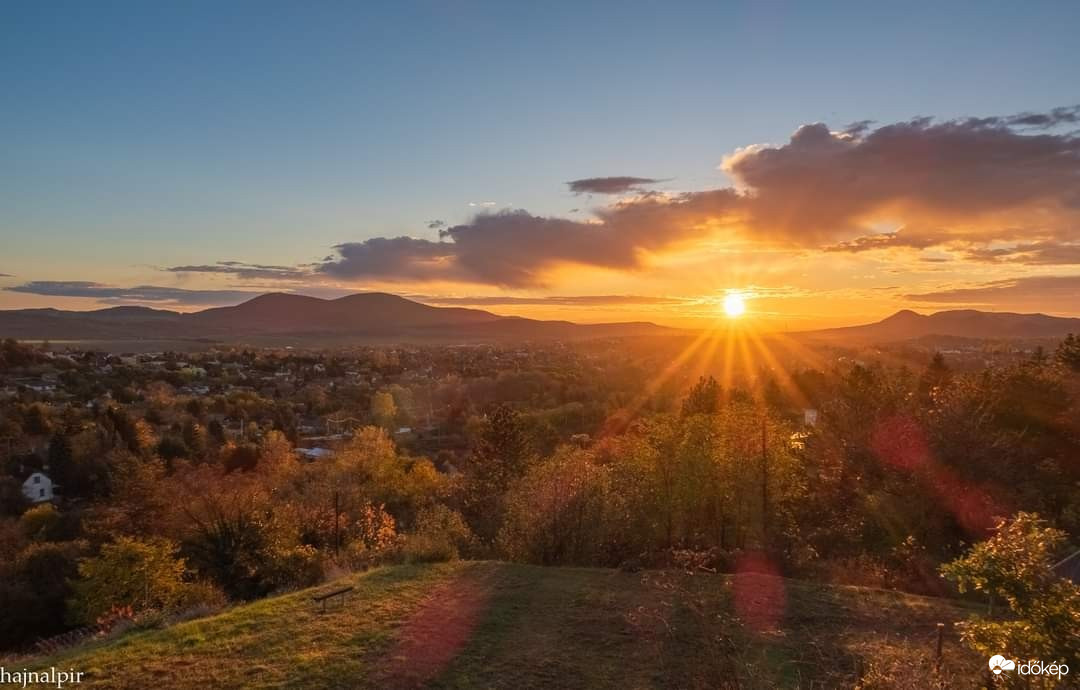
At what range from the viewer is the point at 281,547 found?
19.0 metres

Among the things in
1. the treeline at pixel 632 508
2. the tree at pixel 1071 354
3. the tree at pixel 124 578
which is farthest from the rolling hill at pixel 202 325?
the tree at pixel 1071 354

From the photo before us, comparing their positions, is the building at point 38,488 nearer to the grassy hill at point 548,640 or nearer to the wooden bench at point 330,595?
the grassy hill at point 548,640

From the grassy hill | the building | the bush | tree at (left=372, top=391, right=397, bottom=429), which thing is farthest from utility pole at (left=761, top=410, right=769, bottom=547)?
tree at (left=372, top=391, right=397, bottom=429)

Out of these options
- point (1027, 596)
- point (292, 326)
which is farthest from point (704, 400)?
point (292, 326)

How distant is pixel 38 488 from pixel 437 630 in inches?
1406

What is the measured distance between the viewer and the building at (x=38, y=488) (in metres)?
34.1

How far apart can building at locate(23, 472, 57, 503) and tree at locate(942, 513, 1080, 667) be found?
4199cm

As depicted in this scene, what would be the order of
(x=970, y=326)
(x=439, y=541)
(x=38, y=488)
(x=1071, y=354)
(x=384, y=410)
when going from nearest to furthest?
(x=439, y=541) < (x=1071, y=354) < (x=38, y=488) < (x=384, y=410) < (x=970, y=326)

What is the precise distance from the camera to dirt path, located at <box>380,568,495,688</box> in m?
8.83

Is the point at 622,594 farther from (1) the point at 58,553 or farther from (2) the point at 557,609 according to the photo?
(1) the point at 58,553

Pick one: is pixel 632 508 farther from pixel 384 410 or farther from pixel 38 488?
pixel 384 410

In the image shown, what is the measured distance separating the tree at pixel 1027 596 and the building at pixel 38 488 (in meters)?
42.0

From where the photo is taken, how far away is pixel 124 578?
1952 centimetres

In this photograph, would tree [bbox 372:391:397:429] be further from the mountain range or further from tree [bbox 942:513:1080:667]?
the mountain range
